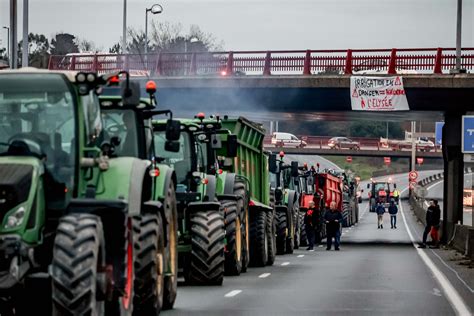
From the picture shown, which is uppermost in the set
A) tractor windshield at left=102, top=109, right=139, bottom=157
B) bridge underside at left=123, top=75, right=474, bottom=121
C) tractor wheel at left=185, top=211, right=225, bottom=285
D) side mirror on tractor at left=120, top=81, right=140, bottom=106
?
bridge underside at left=123, top=75, right=474, bottom=121

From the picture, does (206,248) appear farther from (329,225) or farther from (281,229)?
(329,225)

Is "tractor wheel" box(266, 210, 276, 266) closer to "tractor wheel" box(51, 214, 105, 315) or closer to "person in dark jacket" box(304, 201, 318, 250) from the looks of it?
"person in dark jacket" box(304, 201, 318, 250)

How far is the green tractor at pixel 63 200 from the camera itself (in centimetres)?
1208

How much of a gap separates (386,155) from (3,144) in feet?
394

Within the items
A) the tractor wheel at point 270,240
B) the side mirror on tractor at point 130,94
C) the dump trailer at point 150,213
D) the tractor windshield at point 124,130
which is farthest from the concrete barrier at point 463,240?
the side mirror on tractor at point 130,94

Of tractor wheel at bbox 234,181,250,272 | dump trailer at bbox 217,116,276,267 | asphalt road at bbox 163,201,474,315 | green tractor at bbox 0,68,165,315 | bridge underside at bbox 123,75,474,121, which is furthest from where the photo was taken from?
bridge underside at bbox 123,75,474,121

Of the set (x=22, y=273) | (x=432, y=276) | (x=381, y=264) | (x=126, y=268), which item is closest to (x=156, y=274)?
(x=126, y=268)

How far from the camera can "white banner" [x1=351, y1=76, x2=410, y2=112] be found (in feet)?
168

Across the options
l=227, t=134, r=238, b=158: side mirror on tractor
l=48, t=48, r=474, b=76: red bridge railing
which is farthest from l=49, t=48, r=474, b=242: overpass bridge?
l=227, t=134, r=238, b=158: side mirror on tractor

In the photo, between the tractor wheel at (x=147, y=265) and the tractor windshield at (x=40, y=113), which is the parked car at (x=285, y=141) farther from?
the tractor windshield at (x=40, y=113)

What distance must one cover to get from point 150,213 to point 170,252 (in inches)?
77.2

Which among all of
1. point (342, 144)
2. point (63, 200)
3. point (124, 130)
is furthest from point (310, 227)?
point (342, 144)

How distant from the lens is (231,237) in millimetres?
25719

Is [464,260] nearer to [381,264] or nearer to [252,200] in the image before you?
[381,264]
